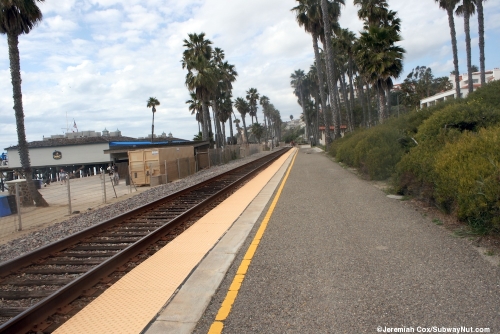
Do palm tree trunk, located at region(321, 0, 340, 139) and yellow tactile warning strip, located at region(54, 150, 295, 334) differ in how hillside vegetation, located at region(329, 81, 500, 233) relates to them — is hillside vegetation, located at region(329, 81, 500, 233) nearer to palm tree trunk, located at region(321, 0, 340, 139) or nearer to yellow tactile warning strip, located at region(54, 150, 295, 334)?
yellow tactile warning strip, located at region(54, 150, 295, 334)

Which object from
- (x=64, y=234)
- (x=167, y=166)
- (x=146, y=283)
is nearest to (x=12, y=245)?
(x=64, y=234)

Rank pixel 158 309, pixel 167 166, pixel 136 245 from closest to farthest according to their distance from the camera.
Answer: pixel 158 309
pixel 136 245
pixel 167 166

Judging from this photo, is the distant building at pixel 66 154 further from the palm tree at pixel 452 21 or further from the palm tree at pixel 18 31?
the palm tree at pixel 18 31

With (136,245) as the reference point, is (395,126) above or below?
above

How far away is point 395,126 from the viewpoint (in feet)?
66.5

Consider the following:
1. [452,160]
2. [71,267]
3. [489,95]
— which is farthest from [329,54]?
[71,267]

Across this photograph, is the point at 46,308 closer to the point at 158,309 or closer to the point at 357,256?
the point at 158,309

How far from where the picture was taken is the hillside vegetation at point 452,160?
6.78 m

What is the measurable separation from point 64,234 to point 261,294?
294 inches

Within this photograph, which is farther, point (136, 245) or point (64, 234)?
point (64, 234)

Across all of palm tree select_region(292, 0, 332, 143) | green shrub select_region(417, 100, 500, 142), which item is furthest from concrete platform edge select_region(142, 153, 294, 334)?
palm tree select_region(292, 0, 332, 143)

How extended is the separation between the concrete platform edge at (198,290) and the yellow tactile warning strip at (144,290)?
12cm

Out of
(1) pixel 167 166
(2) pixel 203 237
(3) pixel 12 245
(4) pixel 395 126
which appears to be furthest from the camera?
(1) pixel 167 166

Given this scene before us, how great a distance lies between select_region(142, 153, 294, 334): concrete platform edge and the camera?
4523 mm
